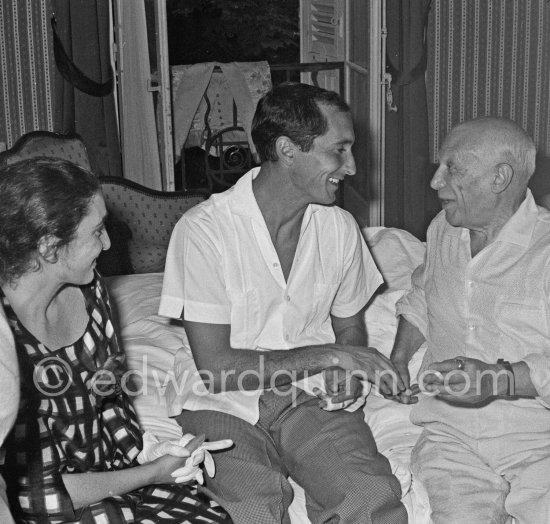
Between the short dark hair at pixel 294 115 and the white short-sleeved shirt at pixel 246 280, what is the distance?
0.43 ft

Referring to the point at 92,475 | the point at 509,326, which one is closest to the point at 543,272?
the point at 509,326

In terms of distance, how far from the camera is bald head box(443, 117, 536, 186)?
2.09m

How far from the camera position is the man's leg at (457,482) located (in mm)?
1969

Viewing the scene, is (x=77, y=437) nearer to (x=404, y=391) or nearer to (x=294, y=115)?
(x=404, y=391)

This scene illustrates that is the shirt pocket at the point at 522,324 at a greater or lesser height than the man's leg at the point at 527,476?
greater

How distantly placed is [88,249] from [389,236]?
6.22ft

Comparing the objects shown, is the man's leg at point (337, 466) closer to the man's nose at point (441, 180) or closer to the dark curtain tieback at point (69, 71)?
the man's nose at point (441, 180)

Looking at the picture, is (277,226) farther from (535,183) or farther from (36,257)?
(535,183)

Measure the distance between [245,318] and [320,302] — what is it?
209 millimetres

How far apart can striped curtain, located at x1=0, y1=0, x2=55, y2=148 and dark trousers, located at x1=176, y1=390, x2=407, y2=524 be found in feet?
11.3

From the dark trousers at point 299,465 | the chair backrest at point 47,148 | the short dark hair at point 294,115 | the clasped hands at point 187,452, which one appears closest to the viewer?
the clasped hands at point 187,452

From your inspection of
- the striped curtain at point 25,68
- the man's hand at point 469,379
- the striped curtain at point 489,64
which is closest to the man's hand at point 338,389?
the man's hand at point 469,379

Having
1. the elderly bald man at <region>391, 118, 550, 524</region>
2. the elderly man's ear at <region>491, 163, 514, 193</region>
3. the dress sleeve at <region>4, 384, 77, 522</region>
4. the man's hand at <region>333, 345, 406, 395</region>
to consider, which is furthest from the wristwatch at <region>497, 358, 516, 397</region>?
the dress sleeve at <region>4, 384, 77, 522</region>

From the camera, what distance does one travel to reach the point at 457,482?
79.7 inches
